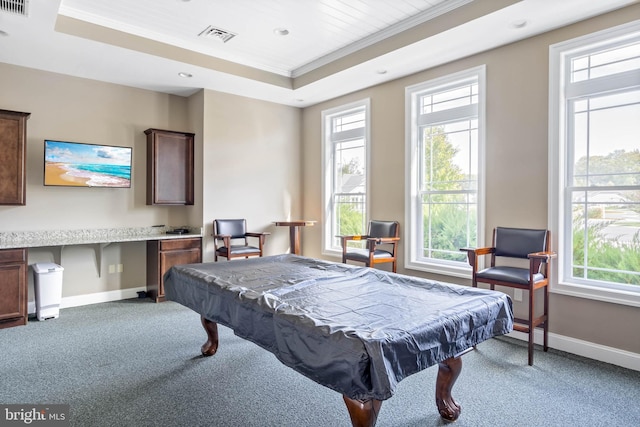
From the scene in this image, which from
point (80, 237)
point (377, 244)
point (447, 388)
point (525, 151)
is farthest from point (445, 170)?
point (80, 237)

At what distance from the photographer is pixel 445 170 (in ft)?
14.0

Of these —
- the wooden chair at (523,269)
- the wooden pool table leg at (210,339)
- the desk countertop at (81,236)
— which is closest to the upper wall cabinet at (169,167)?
the desk countertop at (81,236)

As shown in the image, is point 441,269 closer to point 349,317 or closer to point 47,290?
point 349,317

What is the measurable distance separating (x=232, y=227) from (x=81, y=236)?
1.80 meters

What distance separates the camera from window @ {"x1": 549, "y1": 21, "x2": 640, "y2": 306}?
2.97 meters

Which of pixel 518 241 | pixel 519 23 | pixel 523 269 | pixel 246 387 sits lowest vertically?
pixel 246 387

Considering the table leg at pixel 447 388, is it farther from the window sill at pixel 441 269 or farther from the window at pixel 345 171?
the window at pixel 345 171

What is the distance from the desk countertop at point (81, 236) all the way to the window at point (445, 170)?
2.89 metres

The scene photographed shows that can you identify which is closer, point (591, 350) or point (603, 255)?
point (591, 350)

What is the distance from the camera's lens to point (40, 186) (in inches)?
169

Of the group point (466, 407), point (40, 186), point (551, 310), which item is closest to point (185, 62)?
point (40, 186)

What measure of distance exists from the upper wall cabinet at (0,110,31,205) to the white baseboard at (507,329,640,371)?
207 inches

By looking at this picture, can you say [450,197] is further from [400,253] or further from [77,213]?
[77,213]

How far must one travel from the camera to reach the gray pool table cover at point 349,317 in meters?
1.33
